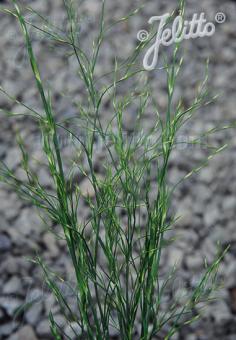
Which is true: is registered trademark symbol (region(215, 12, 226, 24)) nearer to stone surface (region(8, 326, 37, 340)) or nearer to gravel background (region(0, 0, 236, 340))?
gravel background (region(0, 0, 236, 340))

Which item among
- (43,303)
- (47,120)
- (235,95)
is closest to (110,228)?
(47,120)

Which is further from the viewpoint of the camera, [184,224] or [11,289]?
[184,224]

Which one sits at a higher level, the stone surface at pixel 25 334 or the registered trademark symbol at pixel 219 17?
the registered trademark symbol at pixel 219 17

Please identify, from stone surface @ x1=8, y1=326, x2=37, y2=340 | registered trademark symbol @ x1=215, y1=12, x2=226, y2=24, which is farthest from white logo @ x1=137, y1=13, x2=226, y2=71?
stone surface @ x1=8, y1=326, x2=37, y2=340

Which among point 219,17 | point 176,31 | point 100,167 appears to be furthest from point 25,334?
point 219,17

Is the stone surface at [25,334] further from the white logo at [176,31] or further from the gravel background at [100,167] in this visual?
the white logo at [176,31]

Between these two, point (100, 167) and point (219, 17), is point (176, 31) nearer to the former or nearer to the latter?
point (219, 17)

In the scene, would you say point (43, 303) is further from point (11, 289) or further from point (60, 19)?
point (60, 19)

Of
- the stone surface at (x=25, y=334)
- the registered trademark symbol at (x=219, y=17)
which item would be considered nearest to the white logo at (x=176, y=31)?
the registered trademark symbol at (x=219, y=17)
